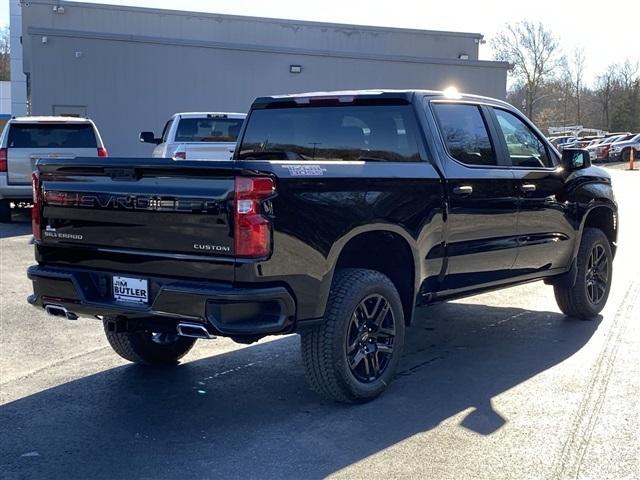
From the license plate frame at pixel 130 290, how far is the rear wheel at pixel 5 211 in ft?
34.5

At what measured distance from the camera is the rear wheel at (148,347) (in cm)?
568

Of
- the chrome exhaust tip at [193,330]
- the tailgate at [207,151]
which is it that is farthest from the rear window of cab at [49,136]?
the chrome exhaust tip at [193,330]

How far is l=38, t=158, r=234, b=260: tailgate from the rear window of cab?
9224mm

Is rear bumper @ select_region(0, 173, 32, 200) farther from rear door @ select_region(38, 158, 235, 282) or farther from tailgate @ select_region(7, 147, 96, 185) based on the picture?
rear door @ select_region(38, 158, 235, 282)

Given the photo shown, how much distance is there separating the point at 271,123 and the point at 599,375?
3130 millimetres

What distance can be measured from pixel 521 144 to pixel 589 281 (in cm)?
166

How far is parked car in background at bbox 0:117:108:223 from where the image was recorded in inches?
539

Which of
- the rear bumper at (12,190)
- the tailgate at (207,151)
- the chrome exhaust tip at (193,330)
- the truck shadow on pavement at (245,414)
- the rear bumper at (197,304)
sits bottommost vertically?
the truck shadow on pavement at (245,414)

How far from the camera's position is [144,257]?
4.51m

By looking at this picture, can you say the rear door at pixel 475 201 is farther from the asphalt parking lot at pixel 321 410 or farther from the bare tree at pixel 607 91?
the bare tree at pixel 607 91

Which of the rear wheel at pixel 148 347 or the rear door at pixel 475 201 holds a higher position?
the rear door at pixel 475 201

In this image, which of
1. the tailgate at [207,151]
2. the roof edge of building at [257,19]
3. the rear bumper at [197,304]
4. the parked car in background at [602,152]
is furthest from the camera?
the parked car in background at [602,152]

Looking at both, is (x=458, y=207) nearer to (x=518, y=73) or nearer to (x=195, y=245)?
(x=195, y=245)

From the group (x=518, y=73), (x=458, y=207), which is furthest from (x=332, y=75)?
(x=518, y=73)
